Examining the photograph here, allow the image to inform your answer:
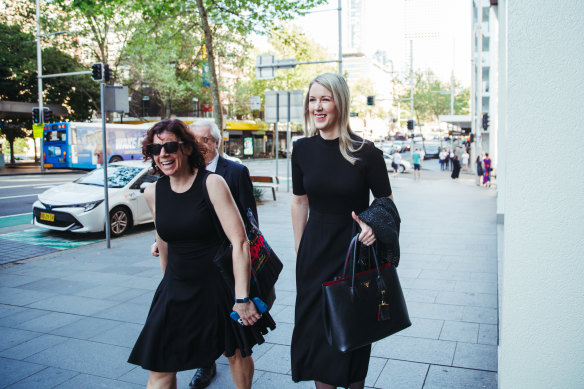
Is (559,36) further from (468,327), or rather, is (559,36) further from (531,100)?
(468,327)

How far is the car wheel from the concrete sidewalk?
1109mm

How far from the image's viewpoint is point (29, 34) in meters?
32.6

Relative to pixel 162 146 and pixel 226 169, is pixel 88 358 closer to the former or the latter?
pixel 226 169

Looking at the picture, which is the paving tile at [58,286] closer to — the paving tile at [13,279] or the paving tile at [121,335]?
the paving tile at [13,279]

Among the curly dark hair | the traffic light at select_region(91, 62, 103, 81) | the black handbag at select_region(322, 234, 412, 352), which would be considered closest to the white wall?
the black handbag at select_region(322, 234, 412, 352)

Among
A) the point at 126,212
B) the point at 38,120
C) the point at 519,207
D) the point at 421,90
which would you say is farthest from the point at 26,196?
the point at 421,90

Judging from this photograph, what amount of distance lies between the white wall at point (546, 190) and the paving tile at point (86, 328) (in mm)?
3679

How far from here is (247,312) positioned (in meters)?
2.61

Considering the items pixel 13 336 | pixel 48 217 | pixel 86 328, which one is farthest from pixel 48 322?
pixel 48 217

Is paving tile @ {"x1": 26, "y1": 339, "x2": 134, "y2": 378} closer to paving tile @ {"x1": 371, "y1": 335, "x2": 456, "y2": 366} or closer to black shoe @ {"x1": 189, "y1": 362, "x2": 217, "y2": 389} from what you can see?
black shoe @ {"x1": 189, "y1": 362, "x2": 217, "y2": 389}

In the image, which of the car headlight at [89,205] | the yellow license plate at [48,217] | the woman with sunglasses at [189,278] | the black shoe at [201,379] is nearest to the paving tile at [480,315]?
the black shoe at [201,379]

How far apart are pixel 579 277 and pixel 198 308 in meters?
1.82

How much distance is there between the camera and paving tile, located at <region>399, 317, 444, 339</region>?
443 centimetres

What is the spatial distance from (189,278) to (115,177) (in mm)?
8806
